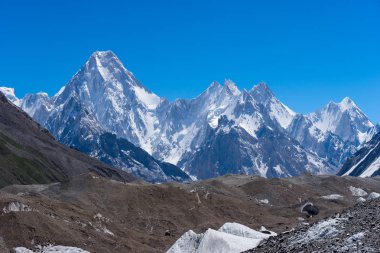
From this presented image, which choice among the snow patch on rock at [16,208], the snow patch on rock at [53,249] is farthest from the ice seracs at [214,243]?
the snow patch on rock at [16,208]

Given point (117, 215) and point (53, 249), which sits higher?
point (117, 215)

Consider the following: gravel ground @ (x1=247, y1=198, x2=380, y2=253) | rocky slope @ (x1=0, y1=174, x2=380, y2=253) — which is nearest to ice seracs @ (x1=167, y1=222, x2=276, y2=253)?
gravel ground @ (x1=247, y1=198, x2=380, y2=253)

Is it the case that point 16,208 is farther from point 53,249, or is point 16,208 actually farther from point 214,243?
point 214,243

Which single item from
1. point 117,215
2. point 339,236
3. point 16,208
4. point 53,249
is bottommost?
point 339,236

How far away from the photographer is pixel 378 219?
Result: 43500 millimetres

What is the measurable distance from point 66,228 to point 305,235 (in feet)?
189

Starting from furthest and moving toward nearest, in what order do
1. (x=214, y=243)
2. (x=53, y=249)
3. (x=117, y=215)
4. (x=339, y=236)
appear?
1. (x=117, y=215)
2. (x=53, y=249)
3. (x=214, y=243)
4. (x=339, y=236)

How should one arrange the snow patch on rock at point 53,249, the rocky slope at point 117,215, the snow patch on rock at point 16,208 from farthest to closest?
the snow patch on rock at point 16,208 < the rocky slope at point 117,215 < the snow patch on rock at point 53,249

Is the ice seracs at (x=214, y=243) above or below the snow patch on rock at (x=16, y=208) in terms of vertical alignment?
below

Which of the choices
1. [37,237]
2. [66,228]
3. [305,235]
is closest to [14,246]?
[37,237]

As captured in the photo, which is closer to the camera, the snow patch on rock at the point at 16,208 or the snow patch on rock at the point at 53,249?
the snow patch on rock at the point at 53,249

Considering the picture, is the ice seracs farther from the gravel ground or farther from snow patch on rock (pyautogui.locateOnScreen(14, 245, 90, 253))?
snow patch on rock (pyautogui.locateOnScreen(14, 245, 90, 253))

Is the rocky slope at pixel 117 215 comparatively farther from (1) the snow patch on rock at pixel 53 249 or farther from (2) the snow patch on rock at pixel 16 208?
(1) the snow patch on rock at pixel 53 249

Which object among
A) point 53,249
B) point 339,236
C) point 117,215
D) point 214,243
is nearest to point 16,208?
point 53,249
